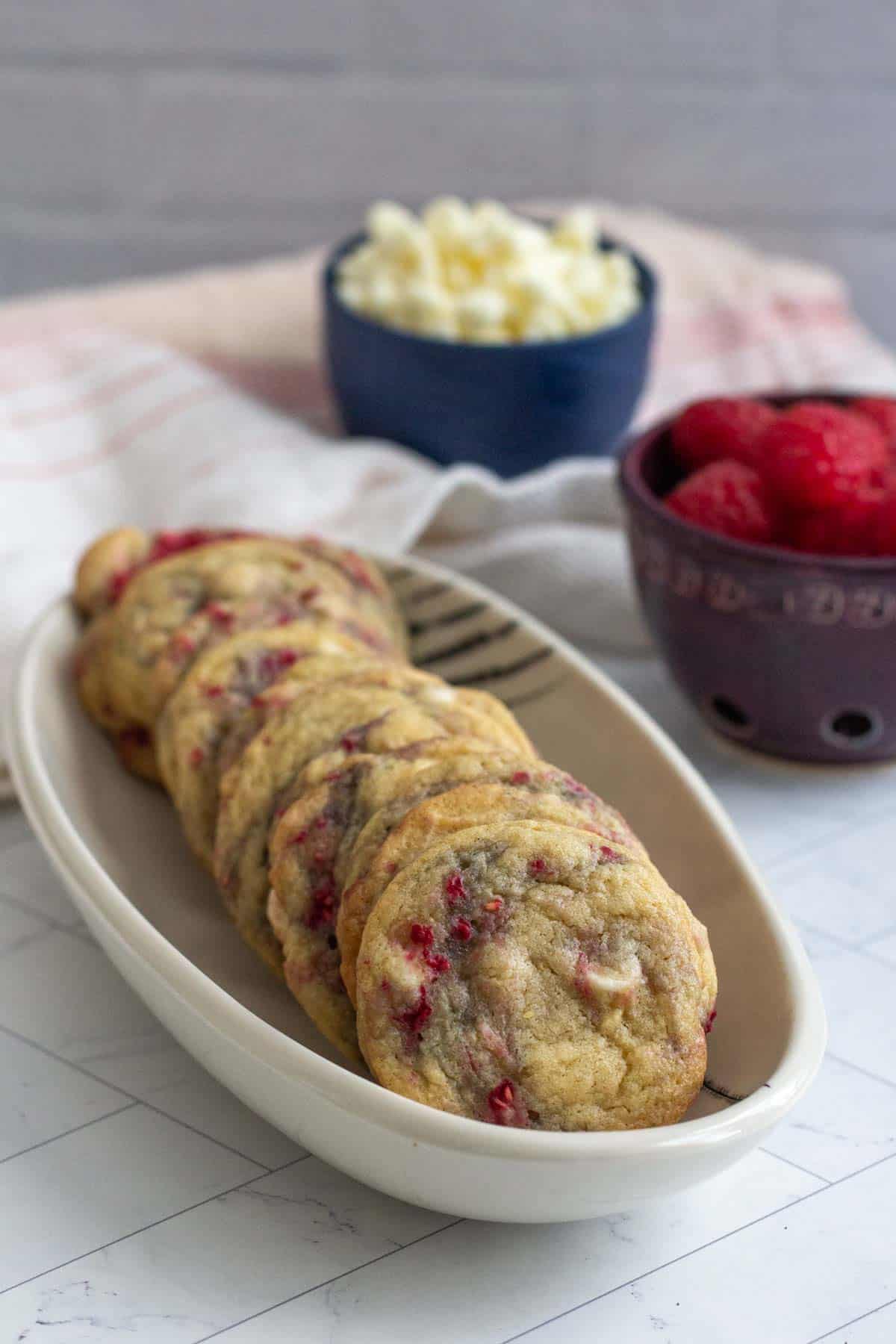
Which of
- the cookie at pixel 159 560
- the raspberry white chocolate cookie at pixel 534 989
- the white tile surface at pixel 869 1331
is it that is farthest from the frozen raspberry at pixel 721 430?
the white tile surface at pixel 869 1331

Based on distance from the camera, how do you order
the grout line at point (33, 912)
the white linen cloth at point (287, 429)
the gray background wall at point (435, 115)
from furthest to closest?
the gray background wall at point (435, 115)
the white linen cloth at point (287, 429)
the grout line at point (33, 912)

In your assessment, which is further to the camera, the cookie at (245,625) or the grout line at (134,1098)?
the cookie at (245,625)

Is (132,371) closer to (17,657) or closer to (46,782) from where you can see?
(17,657)

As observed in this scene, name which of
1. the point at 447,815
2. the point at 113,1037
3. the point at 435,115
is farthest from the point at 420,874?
the point at 435,115

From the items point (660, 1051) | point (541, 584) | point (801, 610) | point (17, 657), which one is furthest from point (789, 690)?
point (17, 657)

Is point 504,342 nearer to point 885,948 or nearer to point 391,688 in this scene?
point 391,688

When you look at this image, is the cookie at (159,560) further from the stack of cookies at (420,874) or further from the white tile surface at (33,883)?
the white tile surface at (33,883)
